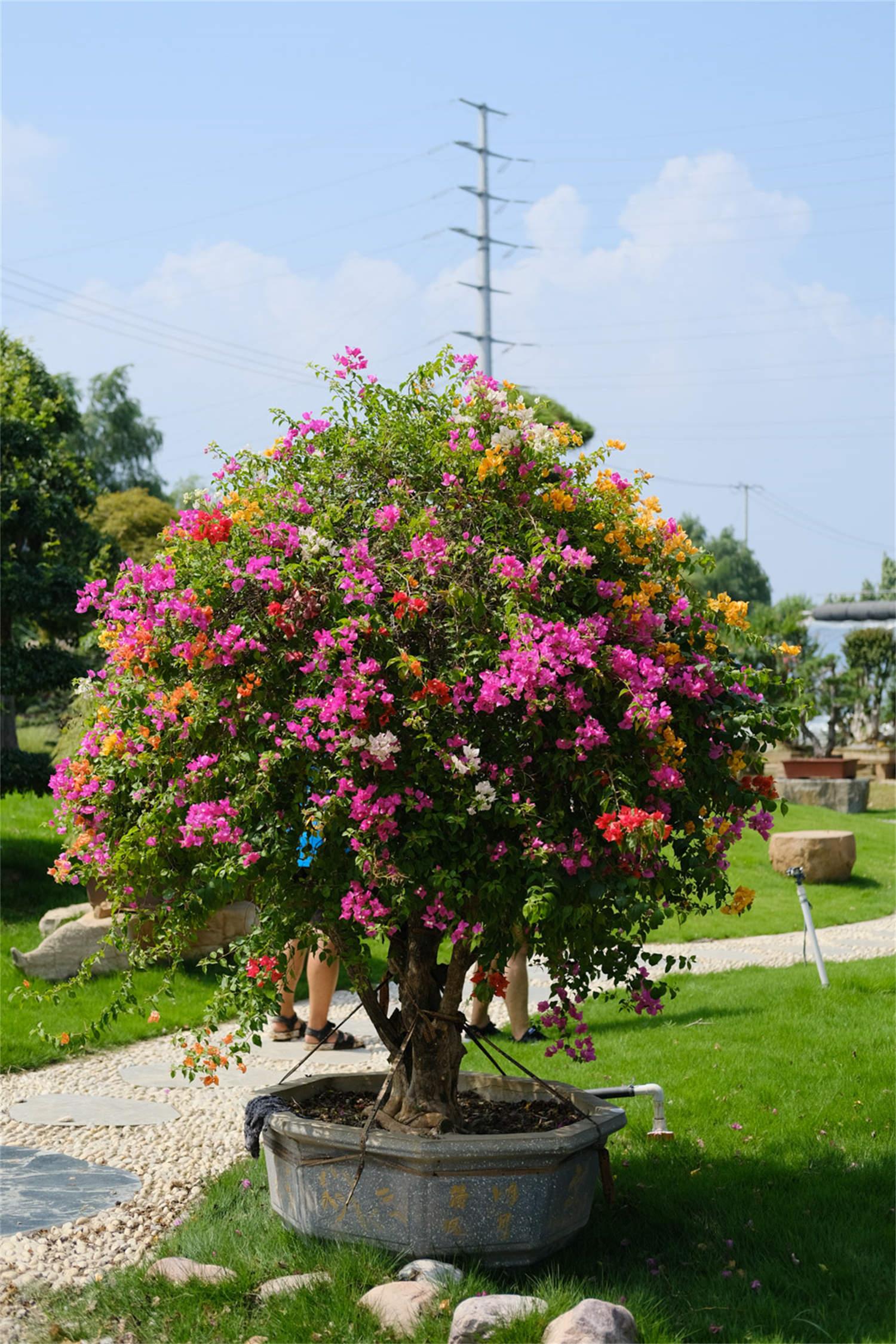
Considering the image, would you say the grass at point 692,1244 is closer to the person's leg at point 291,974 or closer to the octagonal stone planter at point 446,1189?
the octagonal stone planter at point 446,1189

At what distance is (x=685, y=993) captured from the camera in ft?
30.2

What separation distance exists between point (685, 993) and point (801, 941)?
336 cm

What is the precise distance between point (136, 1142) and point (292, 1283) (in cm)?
238

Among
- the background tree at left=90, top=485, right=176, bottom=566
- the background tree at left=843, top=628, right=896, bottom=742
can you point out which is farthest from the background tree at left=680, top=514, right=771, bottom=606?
the background tree at left=90, top=485, right=176, bottom=566

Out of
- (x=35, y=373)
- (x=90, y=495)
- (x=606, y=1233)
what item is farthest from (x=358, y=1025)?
(x=35, y=373)

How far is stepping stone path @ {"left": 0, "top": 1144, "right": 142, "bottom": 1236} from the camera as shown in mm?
5125

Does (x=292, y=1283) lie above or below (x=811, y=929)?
below

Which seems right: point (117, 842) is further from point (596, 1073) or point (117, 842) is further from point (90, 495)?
point (90, 495)

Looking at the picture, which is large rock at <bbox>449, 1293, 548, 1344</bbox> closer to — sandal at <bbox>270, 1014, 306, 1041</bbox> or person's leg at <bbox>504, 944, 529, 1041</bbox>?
person's leg at <bbox>504, 944, 529, 1041</bbox>

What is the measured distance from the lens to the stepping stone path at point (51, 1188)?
16.8 feet

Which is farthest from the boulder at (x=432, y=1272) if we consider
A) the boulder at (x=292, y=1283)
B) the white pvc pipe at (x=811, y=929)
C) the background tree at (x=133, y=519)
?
the background tree at (x=133, y=519)

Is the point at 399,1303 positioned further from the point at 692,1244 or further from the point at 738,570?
the point at 738,570

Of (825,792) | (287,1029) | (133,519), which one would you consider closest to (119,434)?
(133,519)

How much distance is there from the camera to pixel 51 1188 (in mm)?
5480
